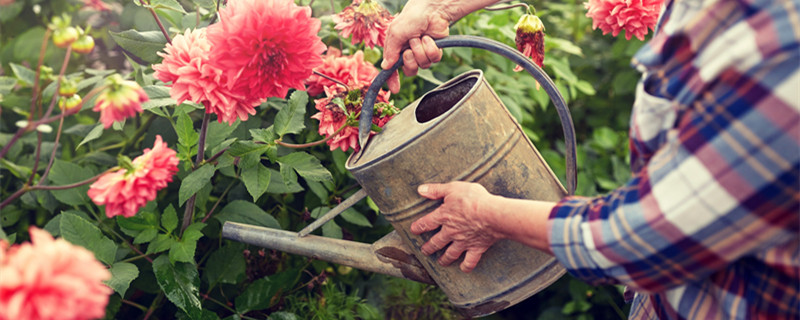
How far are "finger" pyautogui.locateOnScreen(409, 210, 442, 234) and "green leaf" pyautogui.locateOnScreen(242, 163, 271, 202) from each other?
334 millimetres

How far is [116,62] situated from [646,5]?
1505 mm

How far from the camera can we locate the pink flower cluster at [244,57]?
1.07m

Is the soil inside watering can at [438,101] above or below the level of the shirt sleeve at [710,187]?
below

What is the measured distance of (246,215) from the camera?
4.66 ft

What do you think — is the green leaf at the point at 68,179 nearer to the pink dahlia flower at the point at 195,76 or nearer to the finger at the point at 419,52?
the pink dahlia flower at the point at 195,76

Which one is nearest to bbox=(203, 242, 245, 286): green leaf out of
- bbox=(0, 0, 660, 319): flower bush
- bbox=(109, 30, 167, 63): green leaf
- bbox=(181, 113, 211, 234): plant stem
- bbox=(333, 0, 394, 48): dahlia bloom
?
bbox=(0, 0, 660, 319): flower bush

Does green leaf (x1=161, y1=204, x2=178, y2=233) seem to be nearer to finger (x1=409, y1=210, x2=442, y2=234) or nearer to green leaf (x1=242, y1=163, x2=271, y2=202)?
green leaf (x1=242, y1=163, x2=271, y2=202)

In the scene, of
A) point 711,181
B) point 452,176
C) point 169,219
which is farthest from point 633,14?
point 169,219

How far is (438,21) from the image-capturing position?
121 centimetres

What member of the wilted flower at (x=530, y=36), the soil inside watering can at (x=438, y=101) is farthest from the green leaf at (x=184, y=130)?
the wilted flower at (x=530, y=36)

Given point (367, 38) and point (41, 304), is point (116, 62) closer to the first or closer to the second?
point (367, 38)

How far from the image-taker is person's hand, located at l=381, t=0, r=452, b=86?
3.90ft

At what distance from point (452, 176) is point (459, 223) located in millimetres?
83

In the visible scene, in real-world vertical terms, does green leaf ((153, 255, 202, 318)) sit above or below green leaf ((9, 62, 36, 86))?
below
